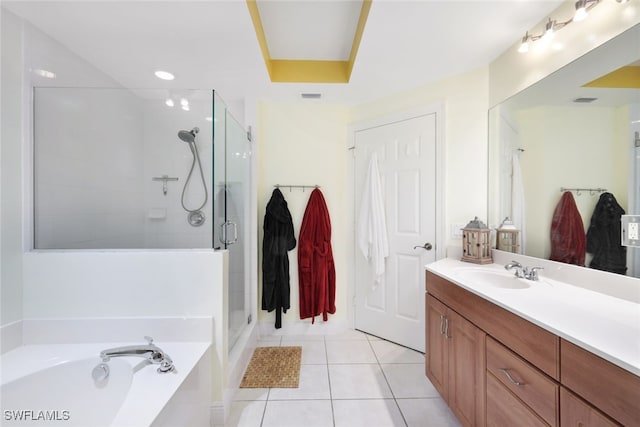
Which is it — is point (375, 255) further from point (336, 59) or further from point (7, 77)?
point (7, 77)

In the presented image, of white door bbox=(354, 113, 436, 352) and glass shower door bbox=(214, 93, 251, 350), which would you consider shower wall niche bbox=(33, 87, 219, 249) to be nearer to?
glass shower door bbox=(214, 93, 251, 350)

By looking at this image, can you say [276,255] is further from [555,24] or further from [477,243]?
[555,24]

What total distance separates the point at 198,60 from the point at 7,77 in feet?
3.25

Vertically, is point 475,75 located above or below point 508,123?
above

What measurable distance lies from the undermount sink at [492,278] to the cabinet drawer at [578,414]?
0.61 m

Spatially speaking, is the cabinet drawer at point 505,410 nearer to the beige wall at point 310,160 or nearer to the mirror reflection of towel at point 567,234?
the mirror reflection of towel at point 567,234

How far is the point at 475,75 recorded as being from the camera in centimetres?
192

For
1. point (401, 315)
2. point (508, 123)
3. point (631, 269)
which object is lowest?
point (401, 315)

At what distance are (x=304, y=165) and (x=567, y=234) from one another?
1991 millimetres

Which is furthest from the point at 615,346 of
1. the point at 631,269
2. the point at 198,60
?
the point at 198,60

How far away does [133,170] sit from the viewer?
1.70 meters

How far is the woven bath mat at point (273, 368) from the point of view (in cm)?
173

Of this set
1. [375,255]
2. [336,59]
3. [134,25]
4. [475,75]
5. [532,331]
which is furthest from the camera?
[375,255]

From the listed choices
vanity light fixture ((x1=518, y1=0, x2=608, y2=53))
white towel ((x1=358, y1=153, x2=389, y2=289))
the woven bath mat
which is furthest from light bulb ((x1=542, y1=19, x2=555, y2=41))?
Answer: the woven bath mat
